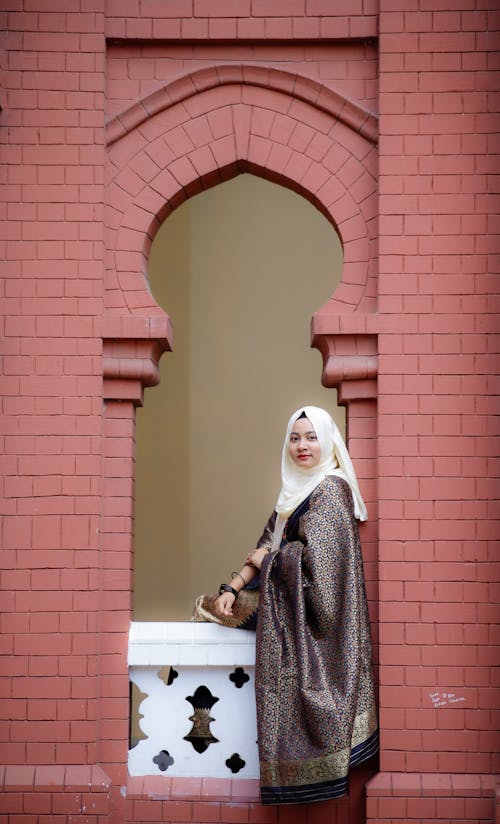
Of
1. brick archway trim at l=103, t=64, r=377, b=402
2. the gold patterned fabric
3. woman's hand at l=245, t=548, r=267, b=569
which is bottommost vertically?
the gold patterned fabric

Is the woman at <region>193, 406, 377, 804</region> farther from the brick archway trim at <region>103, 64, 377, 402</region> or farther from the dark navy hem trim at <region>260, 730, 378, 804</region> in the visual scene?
the brick archway trim at <region>103, 64, 377, 402</region>

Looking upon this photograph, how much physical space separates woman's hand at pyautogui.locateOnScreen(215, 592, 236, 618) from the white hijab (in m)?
0.54

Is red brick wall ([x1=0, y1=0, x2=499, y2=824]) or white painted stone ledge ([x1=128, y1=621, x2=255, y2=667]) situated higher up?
red brick wall ([x1=0, y1=0, x2=499, y2=824])

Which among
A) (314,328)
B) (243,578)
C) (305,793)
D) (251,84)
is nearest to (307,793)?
(305,793)

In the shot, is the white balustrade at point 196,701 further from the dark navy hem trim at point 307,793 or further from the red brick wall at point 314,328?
the dark navy hem trim at point 307,793

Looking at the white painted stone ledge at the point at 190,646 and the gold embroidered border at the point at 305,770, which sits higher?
the white painted stone ledge at the point at 190,646

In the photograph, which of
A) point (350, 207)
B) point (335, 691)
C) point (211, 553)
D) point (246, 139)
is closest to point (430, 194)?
point (350, 207)

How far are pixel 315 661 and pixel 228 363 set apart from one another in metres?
4.88

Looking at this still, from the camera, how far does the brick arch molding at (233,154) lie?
22.7ft

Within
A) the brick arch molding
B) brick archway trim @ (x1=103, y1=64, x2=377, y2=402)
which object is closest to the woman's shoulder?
brick archway trim @ (x1=103, y1=64, x2=377, y2=402)

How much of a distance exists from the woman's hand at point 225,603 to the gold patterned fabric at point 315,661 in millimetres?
305

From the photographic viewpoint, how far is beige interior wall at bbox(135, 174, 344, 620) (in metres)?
10.8

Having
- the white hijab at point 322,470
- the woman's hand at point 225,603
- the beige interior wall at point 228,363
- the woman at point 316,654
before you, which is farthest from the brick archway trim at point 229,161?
the beige interior wall at point 228,363

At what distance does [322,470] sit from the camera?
6.77 m
